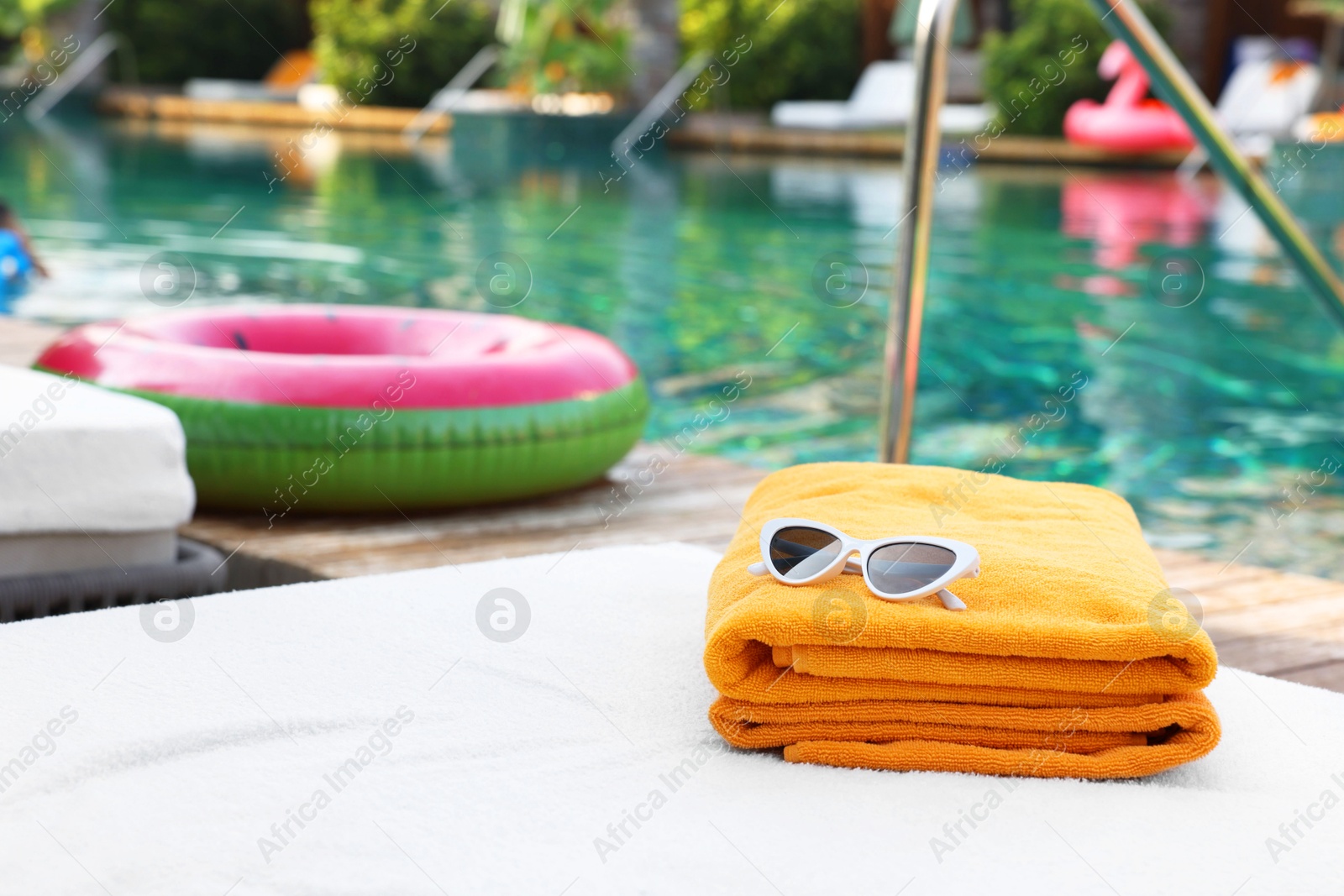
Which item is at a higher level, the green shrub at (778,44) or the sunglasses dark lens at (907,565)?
the sunglasses dark lens at (907,565)

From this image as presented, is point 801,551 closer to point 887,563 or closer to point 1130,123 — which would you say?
point 887,563

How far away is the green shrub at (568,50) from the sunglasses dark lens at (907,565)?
12.7m

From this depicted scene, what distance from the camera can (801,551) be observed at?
1.26 meters

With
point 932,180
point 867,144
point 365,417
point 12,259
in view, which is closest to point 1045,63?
point 867,144

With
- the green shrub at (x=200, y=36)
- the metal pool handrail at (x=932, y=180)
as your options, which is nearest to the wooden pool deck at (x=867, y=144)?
the green shrub at (x=200, y=36)

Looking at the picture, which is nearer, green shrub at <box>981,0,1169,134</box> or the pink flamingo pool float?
the pink flamingo pool float

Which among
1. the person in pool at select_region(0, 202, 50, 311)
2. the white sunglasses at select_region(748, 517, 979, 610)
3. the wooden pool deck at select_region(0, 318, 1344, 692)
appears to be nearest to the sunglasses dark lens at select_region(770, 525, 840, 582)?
the white sunglasses at select_region(748, 517, 979, 610)

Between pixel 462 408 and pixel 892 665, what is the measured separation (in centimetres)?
162

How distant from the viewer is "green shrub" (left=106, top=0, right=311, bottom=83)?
1877 centimetres

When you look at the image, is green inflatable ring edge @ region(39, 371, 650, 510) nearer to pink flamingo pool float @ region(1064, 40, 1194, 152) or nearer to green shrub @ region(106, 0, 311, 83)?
pink flamingo pool float @ region(1064, 40, 1194, 152)

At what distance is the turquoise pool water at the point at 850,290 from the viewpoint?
4523 mm

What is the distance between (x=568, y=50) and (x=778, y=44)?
4089 mm

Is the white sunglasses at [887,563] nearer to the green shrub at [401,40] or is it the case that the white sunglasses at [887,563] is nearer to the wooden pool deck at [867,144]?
the wooden pool deck at [867,144]

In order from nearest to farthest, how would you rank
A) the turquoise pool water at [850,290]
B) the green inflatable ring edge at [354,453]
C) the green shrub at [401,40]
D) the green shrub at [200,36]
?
Result: the green inflatable ring edge at [354,453] < the turquoise pool water at [850,290] < the green shrub at [401,40] < the green shrub at [200,36]
